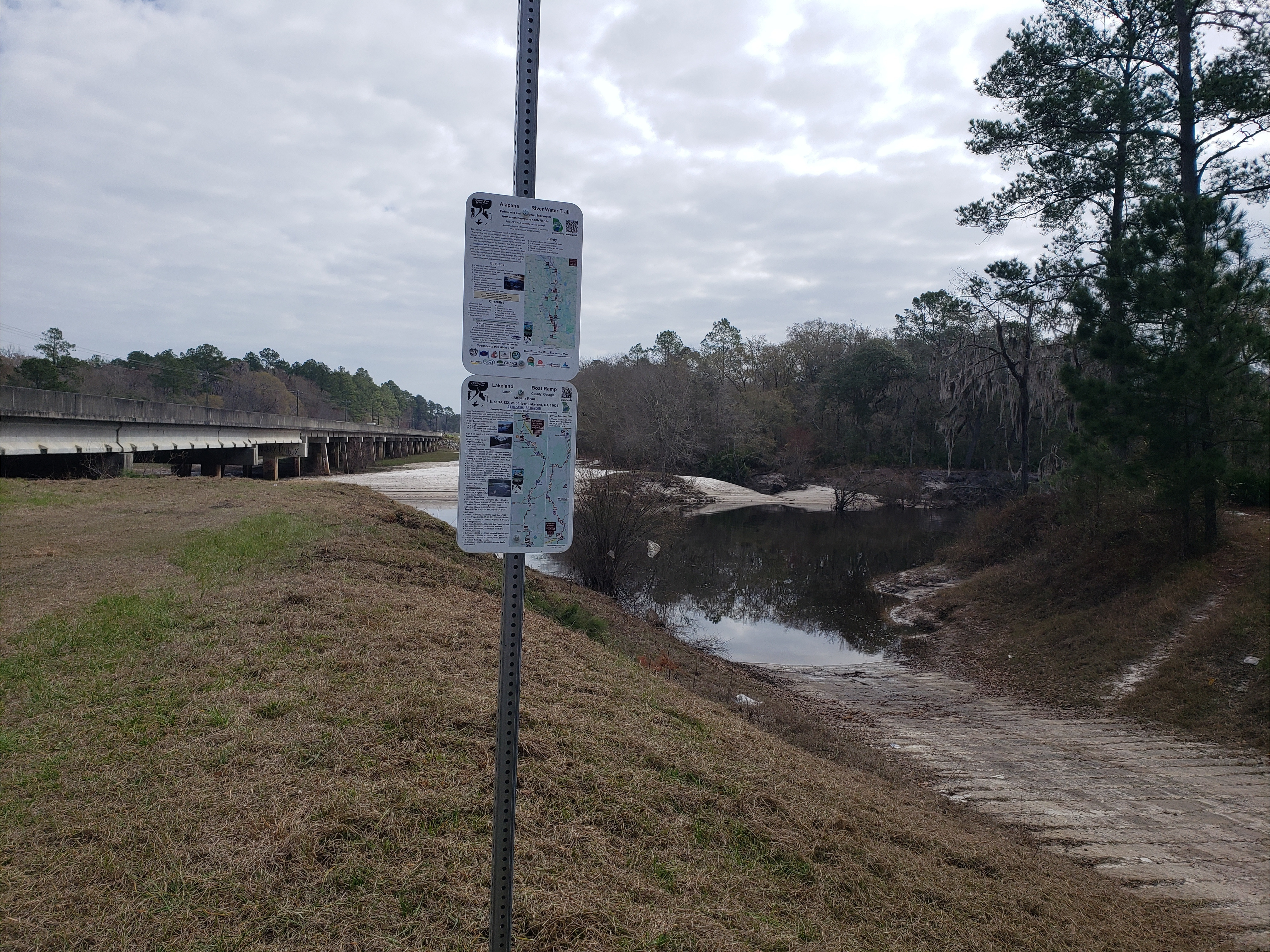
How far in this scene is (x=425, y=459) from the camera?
94688 mm

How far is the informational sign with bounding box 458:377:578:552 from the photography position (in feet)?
8.03

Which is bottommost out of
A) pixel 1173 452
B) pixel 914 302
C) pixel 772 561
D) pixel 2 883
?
pixel 772 561

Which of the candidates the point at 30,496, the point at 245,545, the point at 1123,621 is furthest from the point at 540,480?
the point at 30,496

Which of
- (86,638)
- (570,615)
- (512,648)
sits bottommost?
(570,615)

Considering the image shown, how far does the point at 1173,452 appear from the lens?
1366 cm

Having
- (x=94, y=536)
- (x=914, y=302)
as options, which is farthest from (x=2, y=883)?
(x=914, y=302)

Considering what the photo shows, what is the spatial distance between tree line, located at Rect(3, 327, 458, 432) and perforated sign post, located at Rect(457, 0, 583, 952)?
8.84 metres

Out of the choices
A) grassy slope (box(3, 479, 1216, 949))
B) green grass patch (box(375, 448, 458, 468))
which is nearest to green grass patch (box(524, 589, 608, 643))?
grassy slope (box(3, 479, 1216, 949))

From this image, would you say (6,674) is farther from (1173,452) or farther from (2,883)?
(1173,452)

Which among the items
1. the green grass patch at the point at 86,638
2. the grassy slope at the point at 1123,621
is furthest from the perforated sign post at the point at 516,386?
the grassy slope at the point at 1123,621

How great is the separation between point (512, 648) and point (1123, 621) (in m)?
14.8

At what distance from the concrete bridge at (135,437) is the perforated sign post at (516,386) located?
2408 centimetres

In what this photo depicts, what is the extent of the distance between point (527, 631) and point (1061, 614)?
503 inches

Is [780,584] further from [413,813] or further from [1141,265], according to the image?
[413,813]
